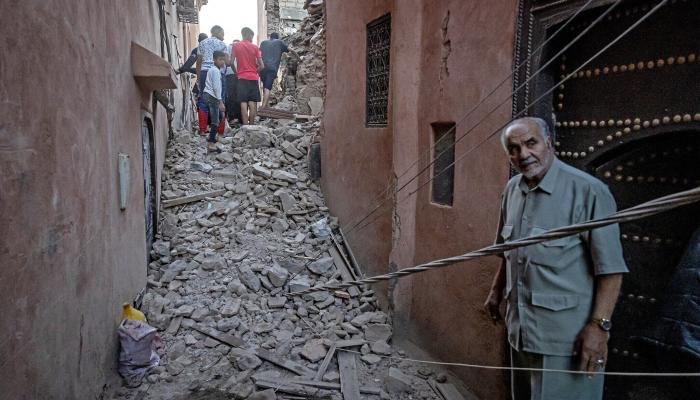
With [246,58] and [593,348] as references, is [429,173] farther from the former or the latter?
[246,58]

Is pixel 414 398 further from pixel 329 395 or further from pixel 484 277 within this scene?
pixel 484 277

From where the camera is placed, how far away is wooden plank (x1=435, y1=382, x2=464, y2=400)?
3.69 meters

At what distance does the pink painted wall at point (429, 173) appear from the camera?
3.34m

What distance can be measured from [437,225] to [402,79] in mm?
1511

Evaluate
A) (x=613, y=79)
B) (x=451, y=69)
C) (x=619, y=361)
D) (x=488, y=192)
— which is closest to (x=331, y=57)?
(x=451, y=69)

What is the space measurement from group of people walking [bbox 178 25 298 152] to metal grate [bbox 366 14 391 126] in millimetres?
4070

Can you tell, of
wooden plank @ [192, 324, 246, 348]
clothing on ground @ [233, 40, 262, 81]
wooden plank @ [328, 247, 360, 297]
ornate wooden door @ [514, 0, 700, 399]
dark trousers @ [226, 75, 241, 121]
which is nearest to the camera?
ornate wooden door @ [514, 0, 700, 399]

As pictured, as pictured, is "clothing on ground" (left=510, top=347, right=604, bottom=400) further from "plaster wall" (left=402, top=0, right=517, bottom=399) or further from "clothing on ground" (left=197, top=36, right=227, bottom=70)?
"clothing on ground" (left=197, top=36, right=227, bottom=70)

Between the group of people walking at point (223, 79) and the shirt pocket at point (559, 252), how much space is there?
7.46m

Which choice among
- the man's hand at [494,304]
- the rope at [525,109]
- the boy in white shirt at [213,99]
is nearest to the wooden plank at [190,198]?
the boy in white shirt at [213,99]

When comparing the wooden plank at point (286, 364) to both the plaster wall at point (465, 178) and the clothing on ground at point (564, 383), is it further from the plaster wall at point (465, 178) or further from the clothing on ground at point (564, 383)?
the clothing on ground at point (564, 383)

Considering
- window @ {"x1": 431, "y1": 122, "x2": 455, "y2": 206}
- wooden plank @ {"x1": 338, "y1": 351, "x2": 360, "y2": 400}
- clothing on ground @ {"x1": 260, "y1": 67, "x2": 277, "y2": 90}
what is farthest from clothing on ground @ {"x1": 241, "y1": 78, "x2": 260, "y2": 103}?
wooden plank @ {"x1": 338, "y1": 351, "x2": 360, "y2": 400}

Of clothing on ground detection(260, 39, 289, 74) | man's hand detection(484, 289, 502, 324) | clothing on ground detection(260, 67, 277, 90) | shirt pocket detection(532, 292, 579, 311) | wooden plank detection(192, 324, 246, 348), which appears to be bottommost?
wooden plank detection(192, 324, 246, 348)

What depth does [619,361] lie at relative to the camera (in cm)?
271
